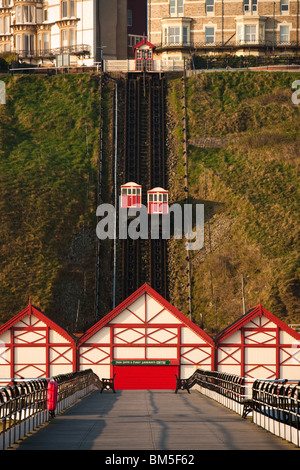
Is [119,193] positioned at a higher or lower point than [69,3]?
lower

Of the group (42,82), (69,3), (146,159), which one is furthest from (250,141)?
(69,3)

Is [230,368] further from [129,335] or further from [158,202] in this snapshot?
[158,202]

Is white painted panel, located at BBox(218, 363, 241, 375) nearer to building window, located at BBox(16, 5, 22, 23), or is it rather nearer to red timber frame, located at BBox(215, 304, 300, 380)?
red timber frame, located at BBox(215, 304, 300, 380)

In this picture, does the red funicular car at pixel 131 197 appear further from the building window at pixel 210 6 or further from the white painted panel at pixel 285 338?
the building window at pixel 210 6

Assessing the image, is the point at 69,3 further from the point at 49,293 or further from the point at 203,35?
the point at 49,293

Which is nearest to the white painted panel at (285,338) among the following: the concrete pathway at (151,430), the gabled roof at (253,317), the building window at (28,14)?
the gabled roof at (253,317)

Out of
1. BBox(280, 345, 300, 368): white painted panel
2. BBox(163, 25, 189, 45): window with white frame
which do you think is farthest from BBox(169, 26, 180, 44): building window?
BBox(280, 345, 300, 368): white painted panel
